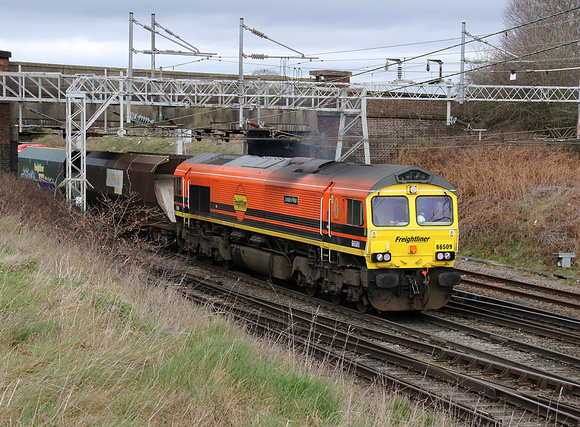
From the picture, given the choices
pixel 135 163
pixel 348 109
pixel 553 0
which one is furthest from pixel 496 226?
pixel 553 0

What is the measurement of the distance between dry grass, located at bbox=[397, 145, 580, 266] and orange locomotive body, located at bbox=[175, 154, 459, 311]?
8.16 meters

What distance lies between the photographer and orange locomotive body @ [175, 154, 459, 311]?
1303 centimetres

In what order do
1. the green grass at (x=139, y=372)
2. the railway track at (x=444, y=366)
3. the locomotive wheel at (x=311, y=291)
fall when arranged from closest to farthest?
the green grass at (x=139, y=372) < the railway track at (x=444, y=366) < the locomotive wheel at (x=311, y=291)

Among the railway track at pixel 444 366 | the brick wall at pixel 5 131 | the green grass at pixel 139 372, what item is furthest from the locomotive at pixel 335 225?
the brick wall at pixel 5 131

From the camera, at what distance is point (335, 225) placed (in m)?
13.8

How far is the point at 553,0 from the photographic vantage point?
35875 mm

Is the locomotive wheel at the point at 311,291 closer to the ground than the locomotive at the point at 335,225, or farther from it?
closer to the ground

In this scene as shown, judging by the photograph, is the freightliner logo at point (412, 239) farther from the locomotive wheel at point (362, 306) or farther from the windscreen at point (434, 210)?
the locomotive wheel at point (362, 306)

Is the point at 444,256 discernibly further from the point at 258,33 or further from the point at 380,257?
the point at 258,33

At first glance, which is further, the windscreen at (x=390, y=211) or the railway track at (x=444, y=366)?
the windscreen at (x=390, y=211)

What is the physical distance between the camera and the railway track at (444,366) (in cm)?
866

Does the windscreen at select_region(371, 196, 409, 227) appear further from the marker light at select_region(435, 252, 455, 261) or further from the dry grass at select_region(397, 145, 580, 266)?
the dry grass at select_region(397, 145, 580, 266)

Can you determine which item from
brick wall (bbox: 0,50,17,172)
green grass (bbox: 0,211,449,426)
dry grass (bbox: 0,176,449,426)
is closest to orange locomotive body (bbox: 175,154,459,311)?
dry grass (bbox: 0,176,449,426)

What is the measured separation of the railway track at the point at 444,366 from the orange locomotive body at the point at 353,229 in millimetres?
736
